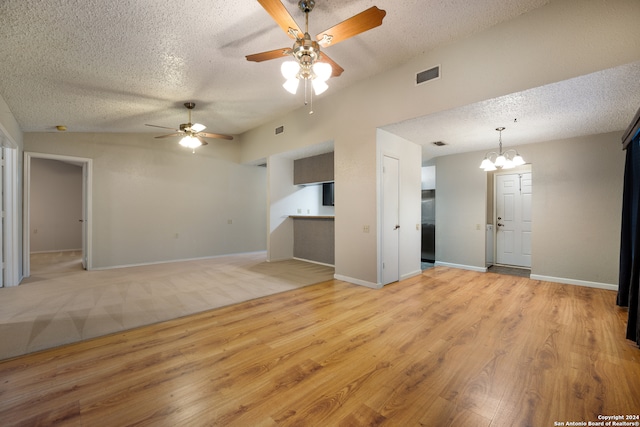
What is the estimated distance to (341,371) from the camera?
1.99 metres

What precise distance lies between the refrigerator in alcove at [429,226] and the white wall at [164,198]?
4.61 meters

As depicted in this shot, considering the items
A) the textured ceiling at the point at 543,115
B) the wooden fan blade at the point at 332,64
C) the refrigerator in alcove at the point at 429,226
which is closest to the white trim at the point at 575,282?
the refrigerator in alcove at the point at 429,226

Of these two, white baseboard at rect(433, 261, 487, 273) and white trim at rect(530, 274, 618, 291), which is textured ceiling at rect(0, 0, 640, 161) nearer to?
white trim at rect(530, 274, 618, 291)

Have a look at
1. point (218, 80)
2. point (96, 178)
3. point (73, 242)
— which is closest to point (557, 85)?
point (218, 80)

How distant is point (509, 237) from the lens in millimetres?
6066

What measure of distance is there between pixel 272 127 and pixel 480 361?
5.83 m

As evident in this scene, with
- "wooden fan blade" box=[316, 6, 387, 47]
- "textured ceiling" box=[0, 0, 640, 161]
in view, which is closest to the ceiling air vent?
"textured ceiling" box=[0, 0, 640, 161]

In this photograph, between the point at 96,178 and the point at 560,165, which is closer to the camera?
the point at 560,165

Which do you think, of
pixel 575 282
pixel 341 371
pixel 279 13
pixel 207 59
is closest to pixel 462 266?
pixel 575 282

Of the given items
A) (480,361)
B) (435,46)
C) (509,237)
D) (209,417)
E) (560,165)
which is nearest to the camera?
(209,417)

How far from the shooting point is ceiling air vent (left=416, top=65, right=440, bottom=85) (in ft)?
11.1

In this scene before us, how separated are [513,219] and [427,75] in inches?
174

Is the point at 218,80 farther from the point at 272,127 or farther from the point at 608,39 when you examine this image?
the point at 608,39

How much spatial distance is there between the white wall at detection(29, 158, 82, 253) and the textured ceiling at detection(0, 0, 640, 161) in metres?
4.48
